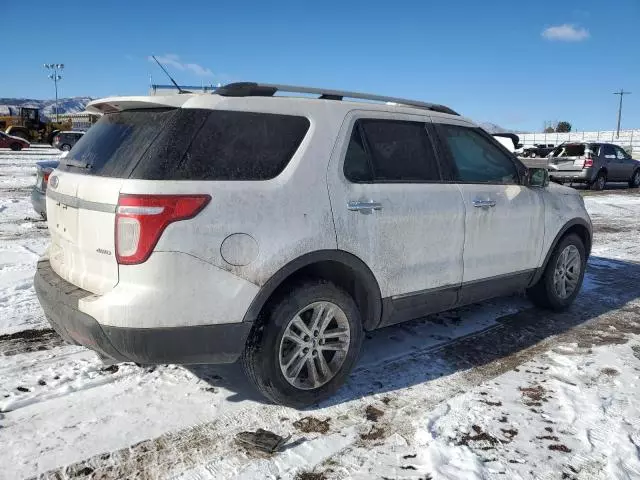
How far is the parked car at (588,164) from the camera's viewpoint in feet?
59.3

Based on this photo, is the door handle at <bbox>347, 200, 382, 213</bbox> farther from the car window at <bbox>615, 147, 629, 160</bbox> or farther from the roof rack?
the car window at <bbox>615, 147, 629, 160</bbox>

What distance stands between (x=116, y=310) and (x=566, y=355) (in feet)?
11.0

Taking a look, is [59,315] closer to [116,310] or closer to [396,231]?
[116,310]

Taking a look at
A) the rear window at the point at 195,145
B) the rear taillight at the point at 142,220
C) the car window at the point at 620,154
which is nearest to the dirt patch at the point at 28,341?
the rear window at the point at 195,145

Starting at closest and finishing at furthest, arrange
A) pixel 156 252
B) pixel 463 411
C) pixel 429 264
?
pixel 156 252, pixel 463 411, pixel 429 264

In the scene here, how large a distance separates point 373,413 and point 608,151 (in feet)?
62.5

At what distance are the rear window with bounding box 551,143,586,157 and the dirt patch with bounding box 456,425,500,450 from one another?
17.8m

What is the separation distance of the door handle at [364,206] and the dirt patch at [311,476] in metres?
1.51

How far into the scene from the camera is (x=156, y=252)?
2.62 metres

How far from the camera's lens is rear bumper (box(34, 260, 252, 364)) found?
268 cm

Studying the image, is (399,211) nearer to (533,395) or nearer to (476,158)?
(476,158)

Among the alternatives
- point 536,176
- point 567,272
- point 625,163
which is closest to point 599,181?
point 625,163

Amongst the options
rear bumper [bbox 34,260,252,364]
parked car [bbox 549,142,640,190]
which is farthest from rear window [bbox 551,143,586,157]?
rear bumper [bbox 34,260,252,364]

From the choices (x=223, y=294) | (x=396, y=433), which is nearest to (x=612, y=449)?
(x=396, y=433)
